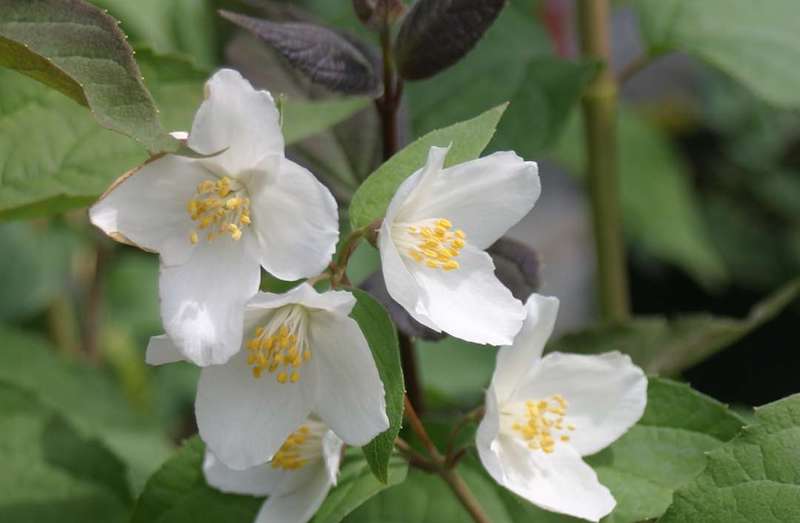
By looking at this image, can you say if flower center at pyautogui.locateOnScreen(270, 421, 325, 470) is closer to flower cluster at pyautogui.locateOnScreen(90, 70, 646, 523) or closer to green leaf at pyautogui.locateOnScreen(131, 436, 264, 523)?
flower cluster at pyautogui.locateOnScreen(90, 70, 646, 523)

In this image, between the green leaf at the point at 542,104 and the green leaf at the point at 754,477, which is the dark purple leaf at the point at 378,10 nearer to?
the green leaf at the point at 542,104

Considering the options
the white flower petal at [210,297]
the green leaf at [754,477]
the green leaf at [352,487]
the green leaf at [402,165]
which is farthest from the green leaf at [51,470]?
the green leaf at [754,477]

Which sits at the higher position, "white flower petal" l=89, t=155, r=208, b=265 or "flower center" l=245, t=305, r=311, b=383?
"white flower petal" l=89, t=155, r=208, b=265

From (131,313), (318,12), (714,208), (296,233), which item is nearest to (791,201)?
(714,208)

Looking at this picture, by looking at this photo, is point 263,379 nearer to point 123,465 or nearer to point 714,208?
point 123,465

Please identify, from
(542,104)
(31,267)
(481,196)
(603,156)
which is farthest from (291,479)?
(31,267)

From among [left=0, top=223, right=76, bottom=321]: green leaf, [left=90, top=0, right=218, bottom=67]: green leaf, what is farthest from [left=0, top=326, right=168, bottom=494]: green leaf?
[left=90, top=0, right=218, bottom=67]: green leaf

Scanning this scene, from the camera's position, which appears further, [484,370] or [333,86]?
[484,370]
